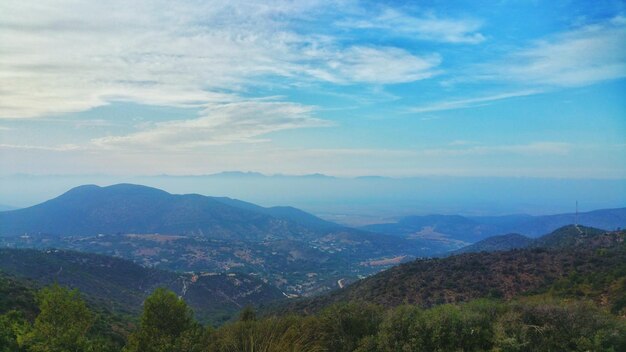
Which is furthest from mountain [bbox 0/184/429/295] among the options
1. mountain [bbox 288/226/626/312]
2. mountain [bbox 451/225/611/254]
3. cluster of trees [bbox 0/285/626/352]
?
cluster of trees [bbox 0/285/626/352]

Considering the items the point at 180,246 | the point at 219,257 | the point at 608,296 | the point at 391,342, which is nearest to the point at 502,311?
the point at 391,342

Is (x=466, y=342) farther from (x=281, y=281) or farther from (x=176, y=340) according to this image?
(x=281, y=281)

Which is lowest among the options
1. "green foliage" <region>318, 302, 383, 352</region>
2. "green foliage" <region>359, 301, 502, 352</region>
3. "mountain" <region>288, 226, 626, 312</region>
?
"mountain" <region>288, 226, 626, 312</region>

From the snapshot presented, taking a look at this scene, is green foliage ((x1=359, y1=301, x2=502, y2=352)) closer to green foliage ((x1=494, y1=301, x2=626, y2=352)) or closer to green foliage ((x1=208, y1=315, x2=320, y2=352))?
green foliage ((x1=494, y1=301, x2=626, y2=352))

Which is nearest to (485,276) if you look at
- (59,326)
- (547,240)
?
(59,326)

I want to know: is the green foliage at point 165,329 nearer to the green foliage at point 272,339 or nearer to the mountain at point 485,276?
the green foliage at point 272,339

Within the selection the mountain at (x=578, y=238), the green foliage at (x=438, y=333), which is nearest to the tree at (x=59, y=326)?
the green foliage at (x=438, y=333)

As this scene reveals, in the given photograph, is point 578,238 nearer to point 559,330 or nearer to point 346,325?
point 559,330
